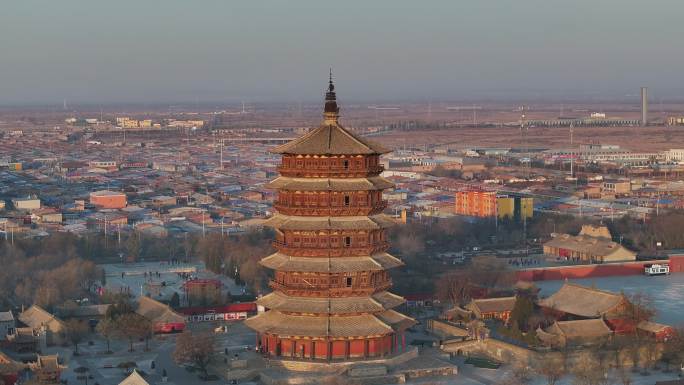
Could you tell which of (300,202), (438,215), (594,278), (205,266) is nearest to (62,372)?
(300,202)

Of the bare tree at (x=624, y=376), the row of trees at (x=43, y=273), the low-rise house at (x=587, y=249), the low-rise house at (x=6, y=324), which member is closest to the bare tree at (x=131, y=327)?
the low-rise house at (x=6, y=324)

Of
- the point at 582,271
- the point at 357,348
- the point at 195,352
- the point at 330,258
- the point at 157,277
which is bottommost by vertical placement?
the point at 157,277

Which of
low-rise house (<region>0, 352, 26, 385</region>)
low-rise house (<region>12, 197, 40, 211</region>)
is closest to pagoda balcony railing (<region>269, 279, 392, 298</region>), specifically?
low-rise house (<region>0, 352, 26, 385</region>)

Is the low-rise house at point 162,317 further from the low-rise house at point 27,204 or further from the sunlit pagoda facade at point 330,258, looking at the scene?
the low-rise house at point 27,204

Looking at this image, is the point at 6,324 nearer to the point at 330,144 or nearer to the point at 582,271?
the point at 330,144

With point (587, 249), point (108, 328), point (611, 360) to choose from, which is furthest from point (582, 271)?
point (108, 328)

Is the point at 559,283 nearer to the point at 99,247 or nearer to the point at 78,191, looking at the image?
the point at 99,247
